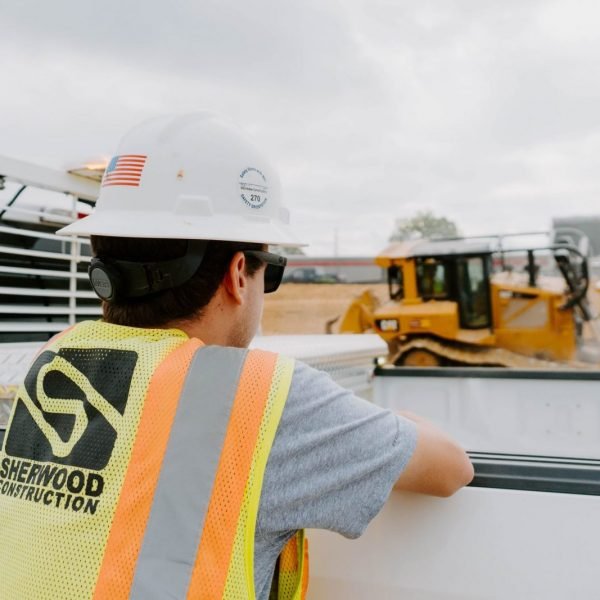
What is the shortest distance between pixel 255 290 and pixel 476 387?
7.76 feet

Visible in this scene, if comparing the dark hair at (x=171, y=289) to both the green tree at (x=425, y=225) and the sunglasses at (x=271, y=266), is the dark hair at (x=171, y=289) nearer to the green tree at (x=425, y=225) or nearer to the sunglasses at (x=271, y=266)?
the sunglasses at (x=271, y=266)

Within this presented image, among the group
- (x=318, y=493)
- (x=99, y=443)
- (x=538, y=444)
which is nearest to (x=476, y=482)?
(x=318, y=493)

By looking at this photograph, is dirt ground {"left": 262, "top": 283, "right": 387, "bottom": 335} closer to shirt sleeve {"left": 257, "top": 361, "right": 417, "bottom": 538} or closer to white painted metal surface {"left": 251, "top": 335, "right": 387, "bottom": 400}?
white painted metal surface {"left": 251, "top": 335, "right": 387, "bottom": 400}

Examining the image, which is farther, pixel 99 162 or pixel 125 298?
pixel 99 162

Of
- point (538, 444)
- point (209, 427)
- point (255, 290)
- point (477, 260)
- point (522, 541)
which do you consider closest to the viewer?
point (209, 427)

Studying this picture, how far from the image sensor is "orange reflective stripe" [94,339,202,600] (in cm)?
105

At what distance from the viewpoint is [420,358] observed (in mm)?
9648

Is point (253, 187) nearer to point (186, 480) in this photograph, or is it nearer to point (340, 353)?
point (186, 480)

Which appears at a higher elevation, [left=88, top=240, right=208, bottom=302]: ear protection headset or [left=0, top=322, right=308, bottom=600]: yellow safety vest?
[left=88, top=240, right=208, bottom=302]: ear protection headset

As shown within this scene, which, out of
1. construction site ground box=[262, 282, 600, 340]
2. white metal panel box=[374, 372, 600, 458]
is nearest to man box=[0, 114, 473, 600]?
white metal panel box=[374, 372, 600, 458]

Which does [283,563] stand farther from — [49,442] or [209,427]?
[49,442]

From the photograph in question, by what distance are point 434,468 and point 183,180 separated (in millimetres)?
824

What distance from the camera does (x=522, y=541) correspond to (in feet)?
4.19

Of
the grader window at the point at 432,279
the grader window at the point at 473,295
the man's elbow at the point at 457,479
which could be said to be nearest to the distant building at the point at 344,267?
the grader window at the point at 432,279
